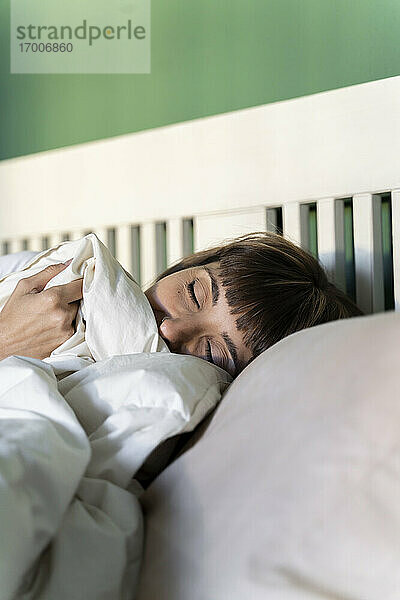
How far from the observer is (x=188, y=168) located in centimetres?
119

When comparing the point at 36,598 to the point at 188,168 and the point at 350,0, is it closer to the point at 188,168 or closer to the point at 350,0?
the point at 188,168

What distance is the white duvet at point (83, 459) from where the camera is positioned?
426 millimetres

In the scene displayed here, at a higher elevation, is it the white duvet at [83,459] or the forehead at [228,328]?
the forehead at [228,328]

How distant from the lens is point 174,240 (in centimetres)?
121

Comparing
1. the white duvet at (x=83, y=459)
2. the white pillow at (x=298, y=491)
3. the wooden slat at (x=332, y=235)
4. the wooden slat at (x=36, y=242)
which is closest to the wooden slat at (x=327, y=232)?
the wooden slat at (x=332, y=235)

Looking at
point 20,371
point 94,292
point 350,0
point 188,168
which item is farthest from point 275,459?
point 350,0

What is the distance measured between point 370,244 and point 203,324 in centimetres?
28

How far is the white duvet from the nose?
119mm

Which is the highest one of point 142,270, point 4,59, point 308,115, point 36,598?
point 4,59

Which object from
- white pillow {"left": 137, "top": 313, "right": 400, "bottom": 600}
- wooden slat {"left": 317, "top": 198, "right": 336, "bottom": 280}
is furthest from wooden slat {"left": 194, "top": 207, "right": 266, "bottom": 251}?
white pillow {"left": 137, "top": 313, "right": 400, "bottom": 600}

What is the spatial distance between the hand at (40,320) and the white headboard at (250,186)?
298 mm

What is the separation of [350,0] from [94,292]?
688 millimetres

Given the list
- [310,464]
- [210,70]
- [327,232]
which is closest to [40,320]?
[327,232]

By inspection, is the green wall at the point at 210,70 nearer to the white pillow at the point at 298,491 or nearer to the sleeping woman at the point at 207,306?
the sleeping woman at the point at 207,306
